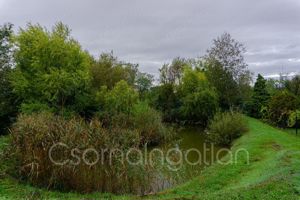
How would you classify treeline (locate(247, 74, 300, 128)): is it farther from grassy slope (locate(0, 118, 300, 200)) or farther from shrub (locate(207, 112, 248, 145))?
grassy slope (locate(0, 118, 300, 200))

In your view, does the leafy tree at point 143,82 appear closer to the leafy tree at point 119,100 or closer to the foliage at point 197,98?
the foliage at point 197,98

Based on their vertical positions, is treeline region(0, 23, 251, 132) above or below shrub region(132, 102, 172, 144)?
above

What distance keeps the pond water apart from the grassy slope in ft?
2.75

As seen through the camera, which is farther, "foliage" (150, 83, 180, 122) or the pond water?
"foliage" (150, 83, 180, 122)

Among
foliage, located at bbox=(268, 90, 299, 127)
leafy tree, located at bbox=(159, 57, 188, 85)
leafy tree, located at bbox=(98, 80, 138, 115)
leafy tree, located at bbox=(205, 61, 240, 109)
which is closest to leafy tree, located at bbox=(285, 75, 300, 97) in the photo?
leafy tree, located at bbox=(205, 61, 240, 109)

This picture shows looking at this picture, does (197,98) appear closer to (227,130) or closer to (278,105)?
(278,105)

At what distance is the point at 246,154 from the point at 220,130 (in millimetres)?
6367

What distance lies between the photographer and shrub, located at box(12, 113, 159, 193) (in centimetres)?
946

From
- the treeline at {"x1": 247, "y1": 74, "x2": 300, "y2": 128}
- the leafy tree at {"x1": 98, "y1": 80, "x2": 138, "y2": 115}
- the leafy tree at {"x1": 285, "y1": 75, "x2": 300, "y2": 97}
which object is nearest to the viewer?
the leafy tree at {"x1": 98, "y1": 80, "x2": 138, "y2": 115}

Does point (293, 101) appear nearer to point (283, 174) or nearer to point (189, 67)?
point (189, 67)

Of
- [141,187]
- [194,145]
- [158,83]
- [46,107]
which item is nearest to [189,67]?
[158,83]

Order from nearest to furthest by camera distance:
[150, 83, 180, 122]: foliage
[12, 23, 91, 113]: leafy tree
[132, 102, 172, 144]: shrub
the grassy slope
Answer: the grassy slope
[12, 23, 91, 113]: leafy tree
[132, 102, 172, 144]: shrub
[150, 83, 180, 122]: foliage

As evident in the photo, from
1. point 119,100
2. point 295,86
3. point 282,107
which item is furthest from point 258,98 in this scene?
point 119,100

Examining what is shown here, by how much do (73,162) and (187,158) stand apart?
25.0 ft
